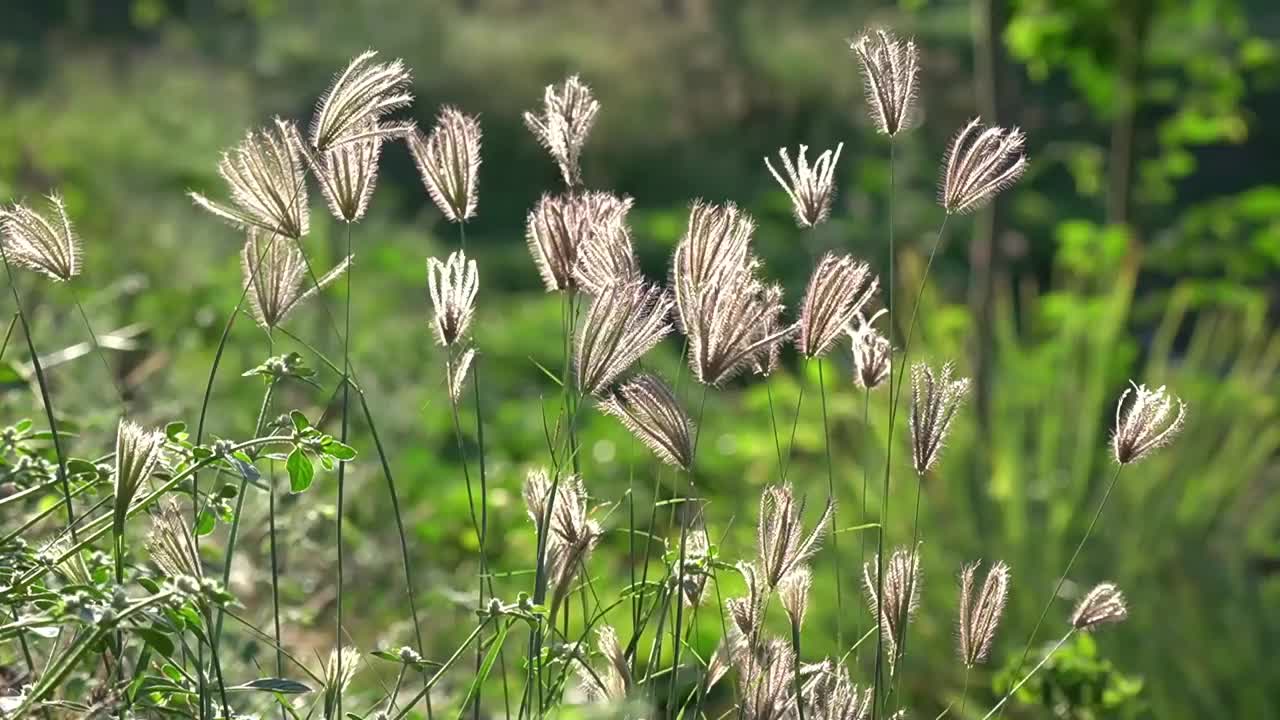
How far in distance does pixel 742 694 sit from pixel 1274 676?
10.1 feet

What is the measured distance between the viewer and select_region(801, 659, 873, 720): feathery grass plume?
152 centimetres

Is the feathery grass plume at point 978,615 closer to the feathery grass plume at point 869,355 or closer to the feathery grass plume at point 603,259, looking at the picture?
the feathery grass plume at point 869,355

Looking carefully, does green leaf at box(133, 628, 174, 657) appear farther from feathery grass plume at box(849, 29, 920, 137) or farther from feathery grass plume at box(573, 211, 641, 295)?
feathery grass plume at box(849, 29, 920, 137)

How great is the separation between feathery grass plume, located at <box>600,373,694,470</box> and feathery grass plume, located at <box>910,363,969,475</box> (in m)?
0.21

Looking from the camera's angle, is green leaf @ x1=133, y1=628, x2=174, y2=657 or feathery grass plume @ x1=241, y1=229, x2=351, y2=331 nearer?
green leaf @ x1=133, y1=628, x2=174, y2=657

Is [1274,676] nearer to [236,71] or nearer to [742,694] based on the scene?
[742,694]

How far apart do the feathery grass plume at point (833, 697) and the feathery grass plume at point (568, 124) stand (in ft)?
1.74

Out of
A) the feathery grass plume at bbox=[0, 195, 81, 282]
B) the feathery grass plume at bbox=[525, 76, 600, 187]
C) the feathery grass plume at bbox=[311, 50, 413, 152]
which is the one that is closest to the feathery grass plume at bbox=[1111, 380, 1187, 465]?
the feathery grass plume at bbox=[525, 76, 600, 187]

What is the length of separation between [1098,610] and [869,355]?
0.33 meters

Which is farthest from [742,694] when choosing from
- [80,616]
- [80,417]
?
[80,417]

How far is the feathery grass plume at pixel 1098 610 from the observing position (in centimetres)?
162

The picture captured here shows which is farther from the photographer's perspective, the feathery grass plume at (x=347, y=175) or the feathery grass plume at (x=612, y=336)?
the feathery grass plume at (x=347, y=175)

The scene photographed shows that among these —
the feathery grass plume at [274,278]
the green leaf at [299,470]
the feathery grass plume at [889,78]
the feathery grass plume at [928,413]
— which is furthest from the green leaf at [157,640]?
the feathery grass plume at [889,78]

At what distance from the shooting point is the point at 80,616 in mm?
1285
